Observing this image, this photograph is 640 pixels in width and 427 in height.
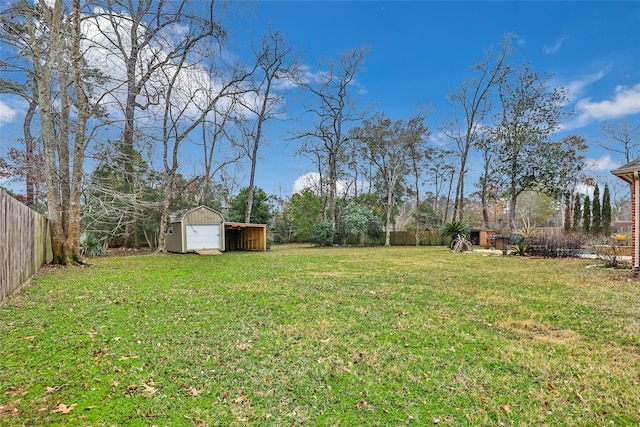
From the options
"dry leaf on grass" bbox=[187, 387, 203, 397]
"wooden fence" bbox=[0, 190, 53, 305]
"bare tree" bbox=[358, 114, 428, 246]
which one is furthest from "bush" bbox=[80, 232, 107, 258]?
"bare tree" bbox=[358, 114, 428, 246]

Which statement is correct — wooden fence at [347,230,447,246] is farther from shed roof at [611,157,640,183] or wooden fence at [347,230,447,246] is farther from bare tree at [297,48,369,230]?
shed roof at [611,157,640,183]

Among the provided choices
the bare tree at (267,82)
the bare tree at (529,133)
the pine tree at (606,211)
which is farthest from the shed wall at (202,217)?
the pine tree at (606,211)

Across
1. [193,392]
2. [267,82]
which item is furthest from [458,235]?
[193,392]

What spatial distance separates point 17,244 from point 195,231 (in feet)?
35.1

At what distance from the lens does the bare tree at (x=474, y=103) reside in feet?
76.0

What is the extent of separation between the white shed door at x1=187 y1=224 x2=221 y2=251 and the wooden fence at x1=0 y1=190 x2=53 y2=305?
7.99m

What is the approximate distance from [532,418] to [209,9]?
42.9 ft

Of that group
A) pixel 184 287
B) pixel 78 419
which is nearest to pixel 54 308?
pixel 184 287

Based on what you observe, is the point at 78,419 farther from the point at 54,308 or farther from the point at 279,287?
the point at 279,287

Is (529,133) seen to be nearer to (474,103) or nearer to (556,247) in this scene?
(474,103)

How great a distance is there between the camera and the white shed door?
15.6 m

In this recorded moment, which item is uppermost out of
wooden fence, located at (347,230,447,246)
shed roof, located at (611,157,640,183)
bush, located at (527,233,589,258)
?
shed roof, located at (611,157,640,183)

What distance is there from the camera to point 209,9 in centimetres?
1088

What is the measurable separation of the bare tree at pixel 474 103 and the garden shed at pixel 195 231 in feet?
57.8
